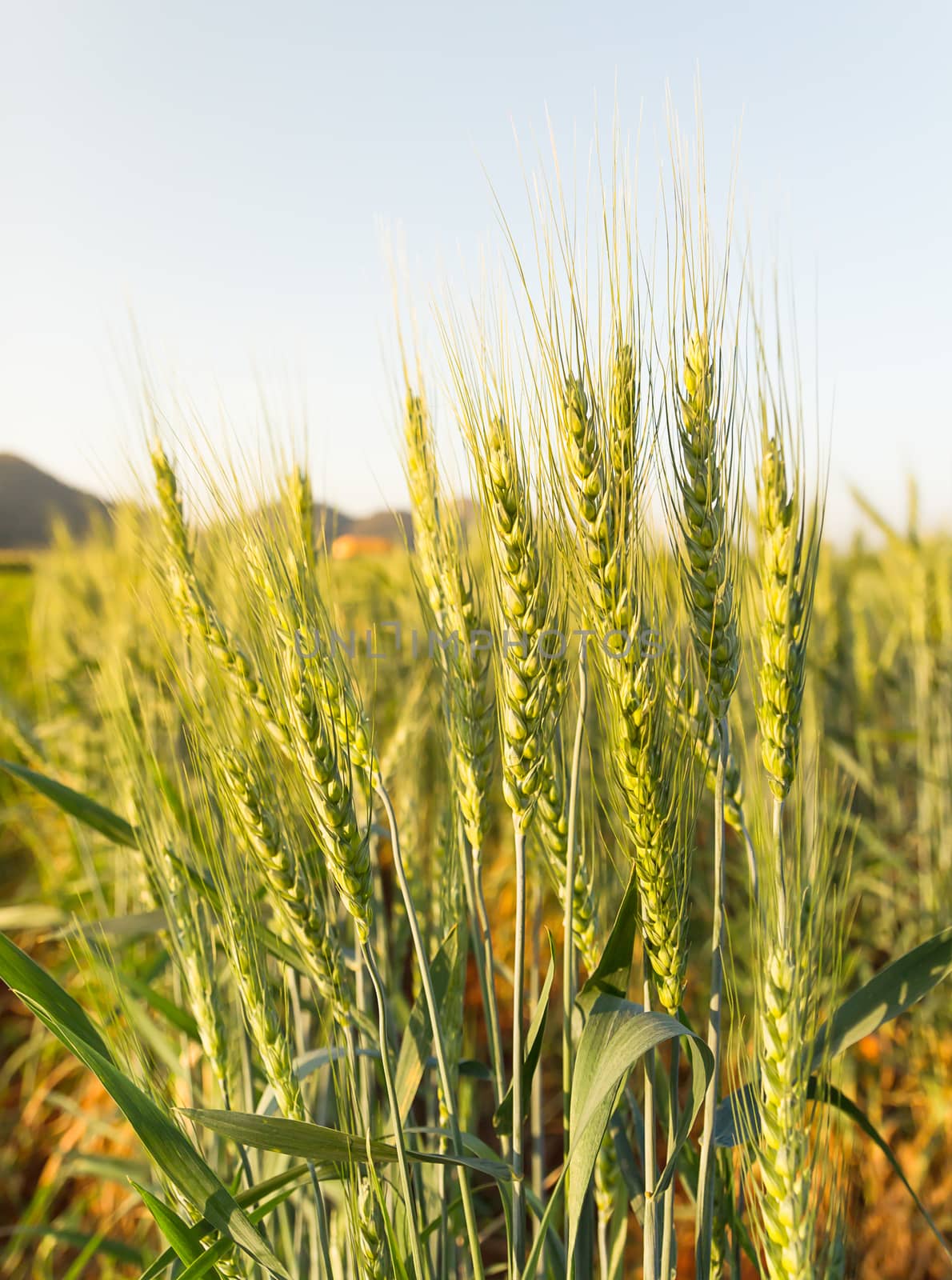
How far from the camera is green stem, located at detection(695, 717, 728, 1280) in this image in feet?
2.57

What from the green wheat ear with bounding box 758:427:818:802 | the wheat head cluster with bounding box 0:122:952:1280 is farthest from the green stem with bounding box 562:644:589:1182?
the green wheat ear with bounding box 758:427:818:802

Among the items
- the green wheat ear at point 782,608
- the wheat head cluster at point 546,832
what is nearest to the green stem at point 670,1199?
the wheat head cluster at point 546,832

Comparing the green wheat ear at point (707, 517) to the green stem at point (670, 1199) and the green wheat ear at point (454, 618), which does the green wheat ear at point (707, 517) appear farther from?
the green stem at point (670, 1199)

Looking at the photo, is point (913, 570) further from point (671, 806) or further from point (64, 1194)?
point (64, 1194)

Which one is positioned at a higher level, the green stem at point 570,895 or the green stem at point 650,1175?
the green stem at point 570,895

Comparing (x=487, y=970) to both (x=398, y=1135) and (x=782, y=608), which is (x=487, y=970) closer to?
(x=398, y=1135)

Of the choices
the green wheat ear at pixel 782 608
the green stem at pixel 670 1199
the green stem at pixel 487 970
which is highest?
the green wheat ear at pixel 782 608

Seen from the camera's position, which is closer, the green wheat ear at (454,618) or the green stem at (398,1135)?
the green stem at (398,1135)

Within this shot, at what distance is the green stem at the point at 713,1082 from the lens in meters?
0.78

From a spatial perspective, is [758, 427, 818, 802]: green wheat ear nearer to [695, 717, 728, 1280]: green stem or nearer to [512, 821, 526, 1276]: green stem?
[695, 717, 728, 1280]: green stem

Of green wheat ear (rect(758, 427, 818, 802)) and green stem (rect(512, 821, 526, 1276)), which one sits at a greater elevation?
green wheat ear (rect(758, 427, 818, 802))

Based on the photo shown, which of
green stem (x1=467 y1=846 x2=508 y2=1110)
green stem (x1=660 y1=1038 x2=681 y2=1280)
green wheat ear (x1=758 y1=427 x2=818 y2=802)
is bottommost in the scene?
green stem (x1=660 y1=1038 x2=681 y2=1280)

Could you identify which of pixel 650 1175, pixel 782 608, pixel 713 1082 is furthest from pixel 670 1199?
pixel 782 608

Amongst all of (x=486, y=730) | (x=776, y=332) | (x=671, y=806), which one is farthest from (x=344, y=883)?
(x=776, y=332)
